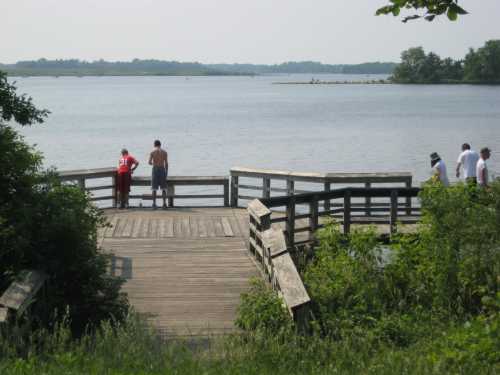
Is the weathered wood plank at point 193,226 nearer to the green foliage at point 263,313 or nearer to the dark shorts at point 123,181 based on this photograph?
the dark shorts at point 123,181

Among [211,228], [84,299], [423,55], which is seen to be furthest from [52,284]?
[423,55]

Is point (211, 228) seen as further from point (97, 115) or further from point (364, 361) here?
point (97, 115)

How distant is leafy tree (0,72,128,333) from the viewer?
29.8 ft

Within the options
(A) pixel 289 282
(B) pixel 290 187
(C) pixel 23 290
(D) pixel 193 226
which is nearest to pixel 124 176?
(D) pixel 193 226

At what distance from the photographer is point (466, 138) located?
59.8 m

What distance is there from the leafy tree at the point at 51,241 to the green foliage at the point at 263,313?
1315 mm

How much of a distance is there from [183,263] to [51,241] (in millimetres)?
4090

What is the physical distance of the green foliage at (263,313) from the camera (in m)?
9.34

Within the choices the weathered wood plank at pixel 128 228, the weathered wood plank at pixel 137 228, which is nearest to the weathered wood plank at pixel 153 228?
the weathered wood plank at pixel 137 228

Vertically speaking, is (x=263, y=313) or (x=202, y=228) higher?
(x=263, y=313)

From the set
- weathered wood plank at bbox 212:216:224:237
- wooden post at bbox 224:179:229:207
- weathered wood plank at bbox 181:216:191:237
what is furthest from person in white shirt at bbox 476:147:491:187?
weathered wood plank at bbox 181:216:191:237

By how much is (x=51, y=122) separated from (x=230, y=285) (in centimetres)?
6928

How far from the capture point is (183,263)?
43.5ft

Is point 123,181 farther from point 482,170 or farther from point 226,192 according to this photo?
point 482,170
